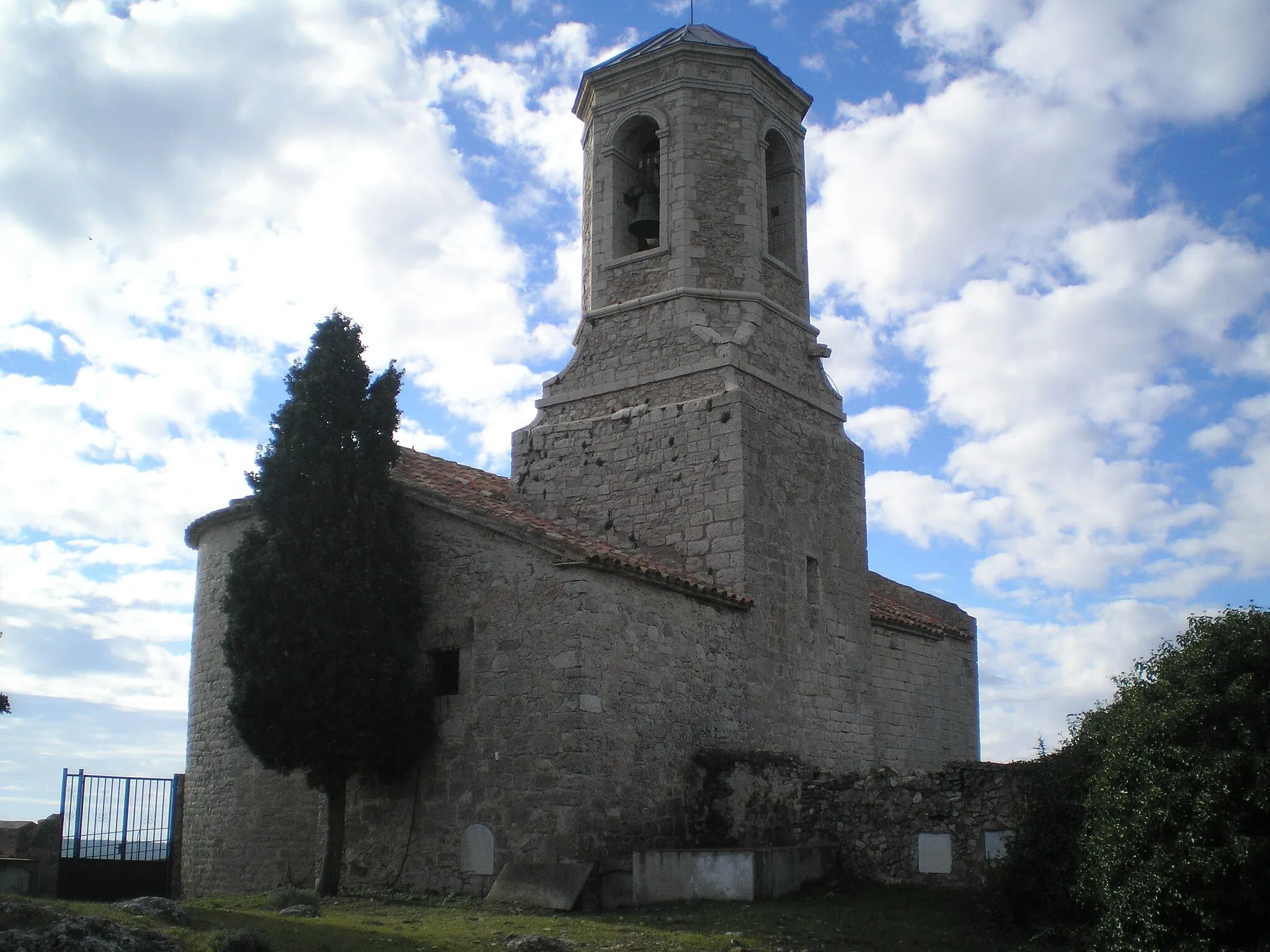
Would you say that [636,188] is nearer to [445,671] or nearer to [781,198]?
[781,198]

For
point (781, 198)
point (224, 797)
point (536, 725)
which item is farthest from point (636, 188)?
point (224, 797)

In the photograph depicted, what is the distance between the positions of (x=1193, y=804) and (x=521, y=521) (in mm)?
8535

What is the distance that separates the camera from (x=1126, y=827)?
9.31 m

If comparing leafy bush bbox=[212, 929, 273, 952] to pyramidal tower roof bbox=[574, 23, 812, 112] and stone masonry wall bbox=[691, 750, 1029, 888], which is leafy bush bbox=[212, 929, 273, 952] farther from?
pyramidal tower roof bbox=[574, 23, 812, 112]

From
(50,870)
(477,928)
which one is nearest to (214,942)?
(477,928)

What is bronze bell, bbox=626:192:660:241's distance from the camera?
61.7 ft

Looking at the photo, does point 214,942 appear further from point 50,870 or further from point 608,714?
point 50,870

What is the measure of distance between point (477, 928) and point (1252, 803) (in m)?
6.62

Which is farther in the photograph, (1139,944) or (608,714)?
(608,714)

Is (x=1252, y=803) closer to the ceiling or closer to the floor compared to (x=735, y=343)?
closer to the floor

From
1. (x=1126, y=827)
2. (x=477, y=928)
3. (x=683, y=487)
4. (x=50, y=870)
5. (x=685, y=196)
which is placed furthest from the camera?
(x=685, y=196)

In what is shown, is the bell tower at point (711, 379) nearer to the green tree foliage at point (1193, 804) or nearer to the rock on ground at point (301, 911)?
the rock on ground at point (301, 911)

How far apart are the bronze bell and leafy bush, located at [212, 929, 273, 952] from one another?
12.6 m

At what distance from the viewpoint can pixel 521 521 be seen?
49.5 feet
